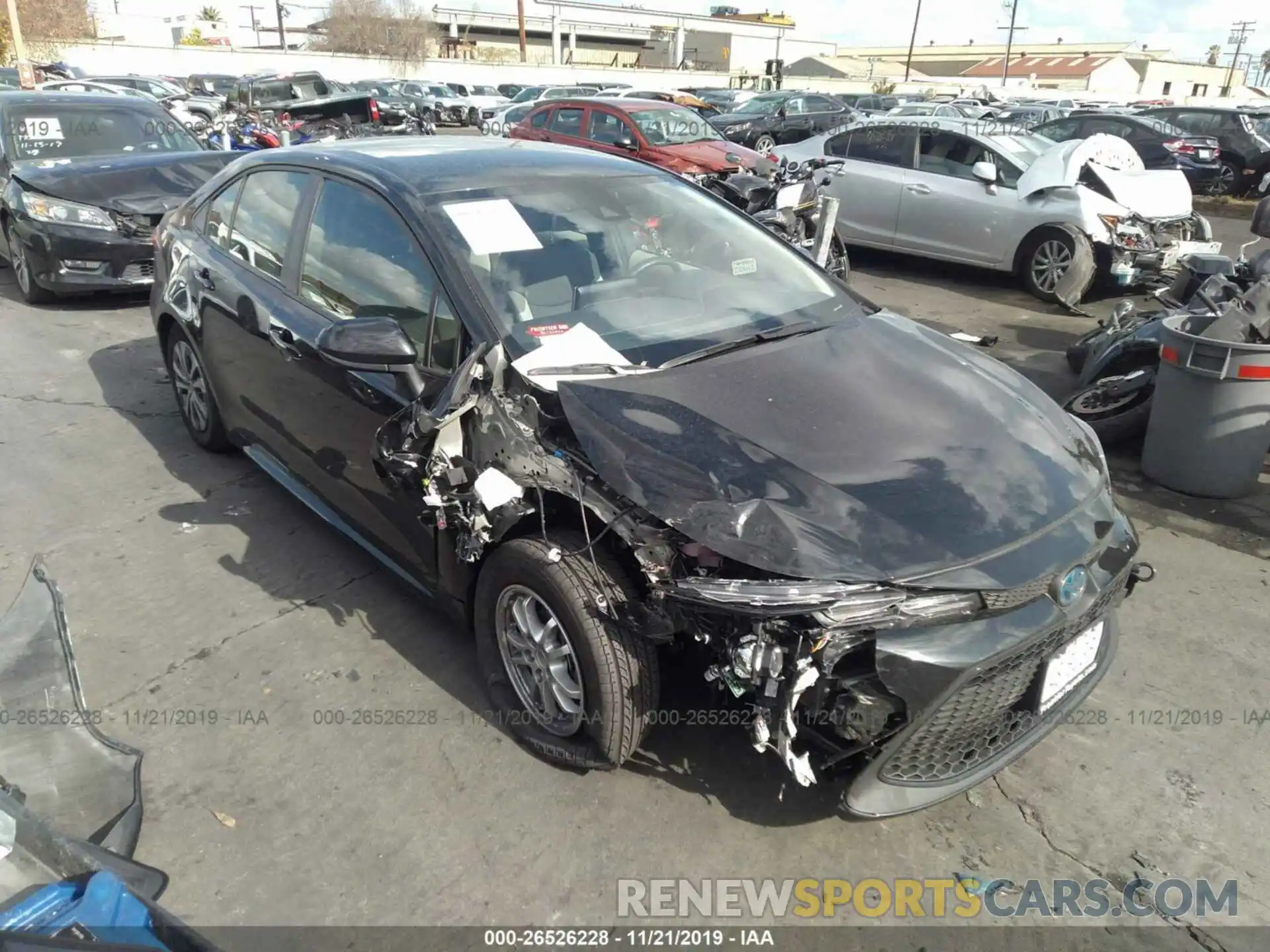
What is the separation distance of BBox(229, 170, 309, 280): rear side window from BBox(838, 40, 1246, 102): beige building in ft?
220

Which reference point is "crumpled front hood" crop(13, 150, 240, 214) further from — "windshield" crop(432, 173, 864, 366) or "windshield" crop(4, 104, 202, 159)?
"windshield" crop(432, 173, 864, 366)

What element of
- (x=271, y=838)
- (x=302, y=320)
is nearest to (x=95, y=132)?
(x=302, y=320)

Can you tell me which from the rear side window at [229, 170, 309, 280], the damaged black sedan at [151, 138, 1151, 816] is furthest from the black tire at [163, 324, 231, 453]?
the damaged black sedan at [151, 138, 1151, 816]

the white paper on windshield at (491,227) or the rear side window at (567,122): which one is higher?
the white paper on windshield at (491,227)

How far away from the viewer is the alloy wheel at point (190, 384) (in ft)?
15.5

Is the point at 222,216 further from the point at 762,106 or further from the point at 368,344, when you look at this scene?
the point at 762,106

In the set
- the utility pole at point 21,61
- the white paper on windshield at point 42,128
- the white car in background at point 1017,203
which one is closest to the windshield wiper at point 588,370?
the white car in background at point 1017,203

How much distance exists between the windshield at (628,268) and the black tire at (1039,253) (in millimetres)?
5624

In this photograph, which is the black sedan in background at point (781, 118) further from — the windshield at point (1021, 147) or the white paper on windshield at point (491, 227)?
the white paper on windshield at point (491, 227)

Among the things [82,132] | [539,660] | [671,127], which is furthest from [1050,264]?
[82,132]

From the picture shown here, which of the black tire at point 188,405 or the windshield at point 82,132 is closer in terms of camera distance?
the black tire at point 188,405

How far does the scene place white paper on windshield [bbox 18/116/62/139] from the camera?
27.3ft

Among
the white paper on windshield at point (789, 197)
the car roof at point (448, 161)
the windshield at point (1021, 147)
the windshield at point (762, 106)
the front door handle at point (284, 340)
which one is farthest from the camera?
the windshield at point (762, 106)

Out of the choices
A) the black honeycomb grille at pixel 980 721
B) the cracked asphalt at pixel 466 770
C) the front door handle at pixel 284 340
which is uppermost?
the front door handle at pixel 284 340
